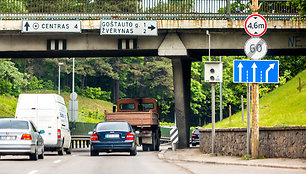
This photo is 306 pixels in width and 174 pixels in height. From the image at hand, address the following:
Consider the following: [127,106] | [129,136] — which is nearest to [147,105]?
[127,106]

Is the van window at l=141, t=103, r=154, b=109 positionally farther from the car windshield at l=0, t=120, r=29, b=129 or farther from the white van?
the car windshield at l=0, t=120, r=29, b=129

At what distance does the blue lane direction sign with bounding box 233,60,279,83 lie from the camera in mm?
20322

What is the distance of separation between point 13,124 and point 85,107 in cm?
6429

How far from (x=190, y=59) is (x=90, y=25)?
22.1 ft

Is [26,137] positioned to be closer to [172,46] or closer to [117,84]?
[172,46]

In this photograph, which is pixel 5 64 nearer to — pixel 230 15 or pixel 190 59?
pixel 190 59

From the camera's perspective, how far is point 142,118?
34.2 meters

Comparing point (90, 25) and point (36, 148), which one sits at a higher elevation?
point (90, 25)

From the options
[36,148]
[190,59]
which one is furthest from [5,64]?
[36,148]

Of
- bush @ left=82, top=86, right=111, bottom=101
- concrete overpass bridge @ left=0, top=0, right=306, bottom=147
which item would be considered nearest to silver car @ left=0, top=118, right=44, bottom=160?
concrete overpass bridge @ left=0, top=0, right=306, bottom=147

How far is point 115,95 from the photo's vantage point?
3893 inches

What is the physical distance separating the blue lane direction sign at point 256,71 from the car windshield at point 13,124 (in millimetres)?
7244

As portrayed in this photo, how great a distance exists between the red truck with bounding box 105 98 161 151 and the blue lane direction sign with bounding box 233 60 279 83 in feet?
45.5

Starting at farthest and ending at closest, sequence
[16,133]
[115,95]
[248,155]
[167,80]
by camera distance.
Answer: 1. [115,95]
2. [167,80]
3. [16,133]
4. [248,155]
